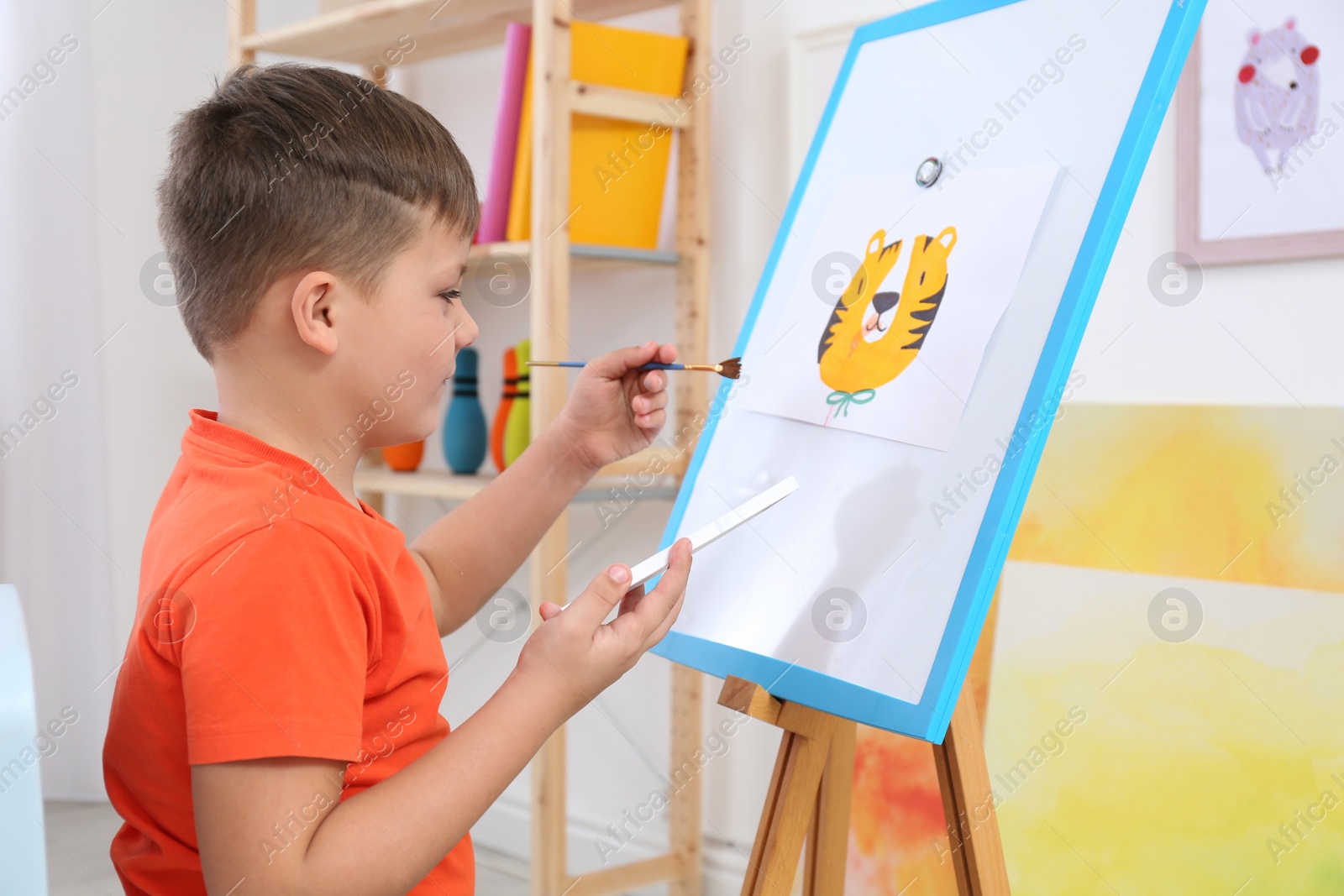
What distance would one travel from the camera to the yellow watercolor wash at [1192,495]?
4.17ft

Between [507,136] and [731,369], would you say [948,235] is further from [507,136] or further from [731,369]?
[507,136]

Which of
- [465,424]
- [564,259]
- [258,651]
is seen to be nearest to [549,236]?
[564,259]

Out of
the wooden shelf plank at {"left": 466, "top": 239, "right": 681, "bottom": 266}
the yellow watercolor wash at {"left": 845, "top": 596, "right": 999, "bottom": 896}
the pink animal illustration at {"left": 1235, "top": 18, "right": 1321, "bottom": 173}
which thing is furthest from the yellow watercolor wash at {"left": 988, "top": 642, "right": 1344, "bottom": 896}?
the wooden shelf plank at {"left": 466, "top": 239, "right": 681, "bottom": 266}

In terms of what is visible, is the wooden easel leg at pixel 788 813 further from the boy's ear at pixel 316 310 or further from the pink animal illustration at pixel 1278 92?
the pink animal illustration at pixel 1278 92

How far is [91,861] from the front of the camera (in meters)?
2.17

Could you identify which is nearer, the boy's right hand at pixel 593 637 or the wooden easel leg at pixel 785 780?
the boy's right hand at pixel 593 637

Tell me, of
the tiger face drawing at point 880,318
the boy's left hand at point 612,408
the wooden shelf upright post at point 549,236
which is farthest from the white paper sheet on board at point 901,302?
the wooden shelf upright post at point 549,236

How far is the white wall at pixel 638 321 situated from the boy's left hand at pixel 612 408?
669mm

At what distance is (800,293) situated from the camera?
1122 millimetres

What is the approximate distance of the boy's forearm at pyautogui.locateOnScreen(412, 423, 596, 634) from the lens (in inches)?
43.6

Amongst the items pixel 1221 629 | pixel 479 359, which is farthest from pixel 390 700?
pixel 479 359

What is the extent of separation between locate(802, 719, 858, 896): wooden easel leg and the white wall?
67 centimetres

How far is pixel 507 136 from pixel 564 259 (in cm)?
28

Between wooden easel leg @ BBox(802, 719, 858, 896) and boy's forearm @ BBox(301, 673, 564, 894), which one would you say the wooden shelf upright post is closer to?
wooden easel leg @ BBox(802, 719, 858, 896)
